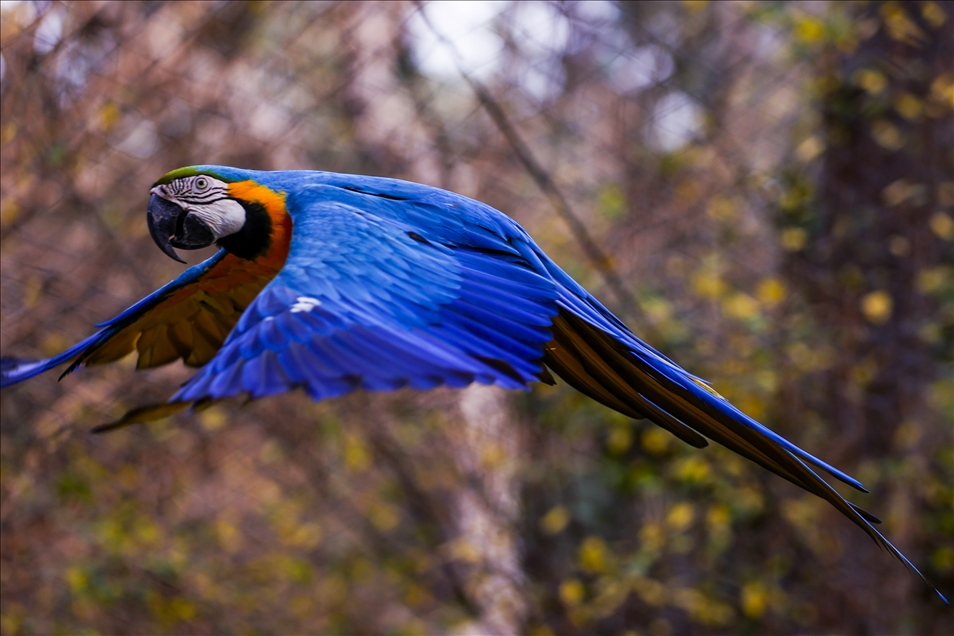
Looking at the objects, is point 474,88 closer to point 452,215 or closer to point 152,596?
point 452,215

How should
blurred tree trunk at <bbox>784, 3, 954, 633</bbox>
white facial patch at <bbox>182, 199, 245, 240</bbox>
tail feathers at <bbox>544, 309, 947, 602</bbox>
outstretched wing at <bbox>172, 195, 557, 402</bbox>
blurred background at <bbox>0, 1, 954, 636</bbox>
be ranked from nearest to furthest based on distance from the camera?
outstretched wing at <bbox>172, 195, 557, 402</bbox>
tail feathers at <bbox>544, 309, 947, 602</bbox>
white facial patch at <bbox>182, 199, 245, 240</bbox>
blurred background at <bbox>0, 1, 954, 636</bbox>
blurred tree trunk at <bbox>784, 3, 954, 633</bbox>

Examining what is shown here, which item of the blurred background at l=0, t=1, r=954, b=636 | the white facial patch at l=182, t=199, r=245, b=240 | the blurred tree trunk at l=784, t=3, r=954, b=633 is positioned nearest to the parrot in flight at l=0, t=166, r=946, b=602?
the white facial patch at l=182, t=199, r=245, b=240

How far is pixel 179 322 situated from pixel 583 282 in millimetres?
1320

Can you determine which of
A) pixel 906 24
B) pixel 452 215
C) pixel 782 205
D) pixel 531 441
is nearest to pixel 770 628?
pixel 531 441

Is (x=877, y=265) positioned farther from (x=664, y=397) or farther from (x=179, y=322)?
(x=179, y=322)

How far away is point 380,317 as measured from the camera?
1059 millimetres

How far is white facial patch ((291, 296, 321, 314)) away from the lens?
3.39 feet

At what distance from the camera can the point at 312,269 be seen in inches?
44.2

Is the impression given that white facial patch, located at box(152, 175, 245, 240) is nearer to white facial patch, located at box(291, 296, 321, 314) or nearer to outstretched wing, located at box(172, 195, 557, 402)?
outstretched wing, located at box(172, 195, 557, 402)

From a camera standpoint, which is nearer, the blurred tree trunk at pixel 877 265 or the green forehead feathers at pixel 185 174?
the green forehead feathers at pixel 185 174

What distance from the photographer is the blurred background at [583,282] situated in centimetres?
238

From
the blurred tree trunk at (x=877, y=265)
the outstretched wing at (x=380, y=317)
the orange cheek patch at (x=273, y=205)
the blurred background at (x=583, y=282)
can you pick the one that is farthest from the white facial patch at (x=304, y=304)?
the blurred tree trunk at (x=877, y=265)

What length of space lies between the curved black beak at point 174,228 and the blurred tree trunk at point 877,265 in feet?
6.11

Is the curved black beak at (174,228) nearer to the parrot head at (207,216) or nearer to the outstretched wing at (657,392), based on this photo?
the parrot head at (207,216)
